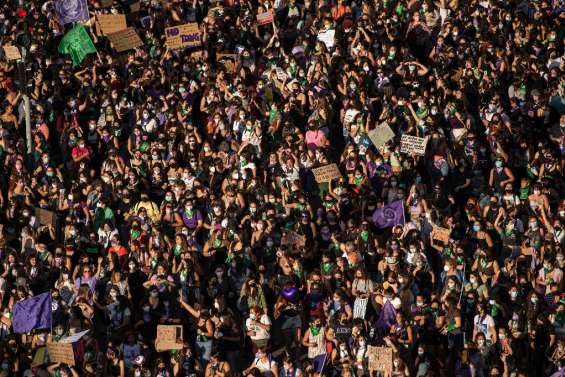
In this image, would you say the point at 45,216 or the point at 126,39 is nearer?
the point at 45,216

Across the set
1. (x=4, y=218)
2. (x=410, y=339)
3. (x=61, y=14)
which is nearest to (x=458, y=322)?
(x=410, y=339)

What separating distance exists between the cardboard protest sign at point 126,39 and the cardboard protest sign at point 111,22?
1.53ft

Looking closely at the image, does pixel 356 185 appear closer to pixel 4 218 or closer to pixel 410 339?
pixel 410 339

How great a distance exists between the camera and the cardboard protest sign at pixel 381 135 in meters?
25.3

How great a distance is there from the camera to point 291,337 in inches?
888

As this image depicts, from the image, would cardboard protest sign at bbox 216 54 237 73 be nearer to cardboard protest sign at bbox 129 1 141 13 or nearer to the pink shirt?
the pink shirt

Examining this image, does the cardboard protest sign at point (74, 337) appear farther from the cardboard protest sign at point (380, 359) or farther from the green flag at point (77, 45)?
the green flag at point (77, 45)

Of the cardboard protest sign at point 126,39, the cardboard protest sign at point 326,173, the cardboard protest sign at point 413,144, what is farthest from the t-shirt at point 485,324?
the cardboard protest sign at point 126,39

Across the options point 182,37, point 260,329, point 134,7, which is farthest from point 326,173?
point 134,7

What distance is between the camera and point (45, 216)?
84.9ft

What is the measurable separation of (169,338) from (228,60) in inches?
319

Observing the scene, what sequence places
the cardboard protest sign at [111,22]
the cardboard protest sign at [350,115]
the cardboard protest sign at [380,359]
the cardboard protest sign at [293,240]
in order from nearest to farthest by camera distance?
1. the cardboard protest sign at [380,359]
2. the cardboard protest sign at [293,240]
3. the cardboard protest sign at [350,115]
4. the cardboard protest sign at [111,22]

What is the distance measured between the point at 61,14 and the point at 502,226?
11.1 metres

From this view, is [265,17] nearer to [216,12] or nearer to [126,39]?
[216,12]
